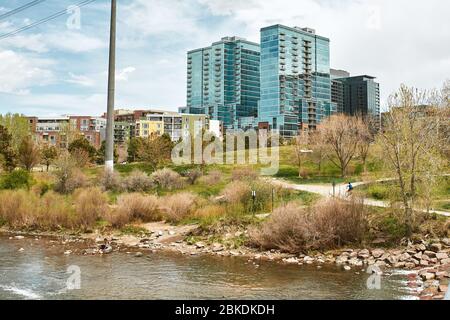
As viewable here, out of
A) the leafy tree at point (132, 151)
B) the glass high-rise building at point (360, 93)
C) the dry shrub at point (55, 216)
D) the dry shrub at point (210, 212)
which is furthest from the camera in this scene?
the glass high-rise building at point (360, 93)

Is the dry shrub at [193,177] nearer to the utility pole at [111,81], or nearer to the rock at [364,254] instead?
the utility pole at [111,81]

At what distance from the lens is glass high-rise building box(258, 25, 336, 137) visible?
116 meters

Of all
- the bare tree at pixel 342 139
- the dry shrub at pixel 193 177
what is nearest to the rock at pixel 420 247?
the dry shrub at pixel 193 177

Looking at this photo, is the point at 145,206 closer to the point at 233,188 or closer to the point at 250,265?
the point at 233,188

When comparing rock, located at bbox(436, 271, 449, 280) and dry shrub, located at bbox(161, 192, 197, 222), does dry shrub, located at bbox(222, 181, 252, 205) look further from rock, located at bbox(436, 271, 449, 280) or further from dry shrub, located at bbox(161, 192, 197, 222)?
rock, located at bbox(436, 271, 449, 280)

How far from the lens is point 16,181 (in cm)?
3028

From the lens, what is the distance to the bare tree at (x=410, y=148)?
17844 mm

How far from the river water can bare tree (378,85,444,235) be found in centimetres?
474

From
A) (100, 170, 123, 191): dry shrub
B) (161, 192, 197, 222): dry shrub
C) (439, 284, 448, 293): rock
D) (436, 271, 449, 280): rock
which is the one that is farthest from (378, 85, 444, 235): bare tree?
(100, 170, 123, 191): dry shrub

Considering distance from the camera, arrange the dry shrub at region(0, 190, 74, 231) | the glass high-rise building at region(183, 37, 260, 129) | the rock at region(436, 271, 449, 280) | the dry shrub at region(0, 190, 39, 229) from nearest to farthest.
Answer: the rock at region(436, 271, 449, 280)
the dry shrub at region(0, 190, 74, 231)
the dry shrub at region(0, 190, 39, 229)
the glass high-rise building at region(183, 37, 260, 129)

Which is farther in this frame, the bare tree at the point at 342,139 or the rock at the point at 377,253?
the bare tree at the point at 342,139

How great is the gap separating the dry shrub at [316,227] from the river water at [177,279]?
1727mm

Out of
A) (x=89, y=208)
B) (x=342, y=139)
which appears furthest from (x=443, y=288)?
(x=342, y=139)

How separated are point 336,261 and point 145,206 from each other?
10.7m
